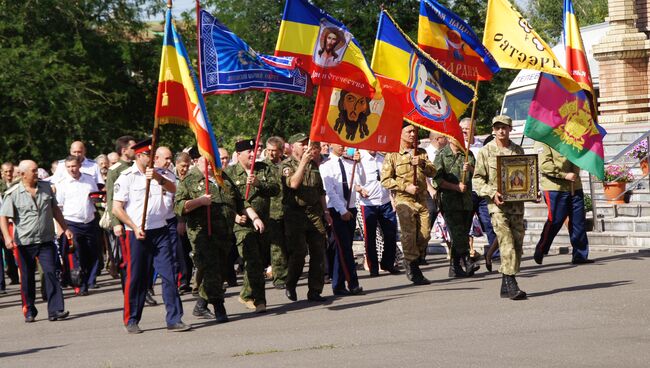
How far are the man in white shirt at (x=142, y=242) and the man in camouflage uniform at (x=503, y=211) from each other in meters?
3.25

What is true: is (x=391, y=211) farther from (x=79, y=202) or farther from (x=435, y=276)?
(x=79, y=202)

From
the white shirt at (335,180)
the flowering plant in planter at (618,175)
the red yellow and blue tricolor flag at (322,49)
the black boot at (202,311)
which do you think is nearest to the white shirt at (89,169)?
the white shirt at (335,180)

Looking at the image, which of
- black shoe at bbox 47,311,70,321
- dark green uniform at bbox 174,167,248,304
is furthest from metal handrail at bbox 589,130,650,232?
black shoe at bbox 47,311,70,321

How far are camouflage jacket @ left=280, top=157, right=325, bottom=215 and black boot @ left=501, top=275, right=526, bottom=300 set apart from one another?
238cm

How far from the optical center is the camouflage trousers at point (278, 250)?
51.1 feet

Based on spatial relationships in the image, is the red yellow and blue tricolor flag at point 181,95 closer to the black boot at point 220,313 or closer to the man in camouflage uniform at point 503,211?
the black boot at point 220,313

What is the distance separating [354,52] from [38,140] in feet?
73.8

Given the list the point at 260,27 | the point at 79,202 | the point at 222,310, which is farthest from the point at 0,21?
the point at 222,310

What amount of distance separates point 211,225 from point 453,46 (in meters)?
4.03

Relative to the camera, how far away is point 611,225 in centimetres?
1898

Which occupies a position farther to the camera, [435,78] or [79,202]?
[79,202]

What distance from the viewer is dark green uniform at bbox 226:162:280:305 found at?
Result: 1340cm

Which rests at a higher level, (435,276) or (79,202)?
(79,202)

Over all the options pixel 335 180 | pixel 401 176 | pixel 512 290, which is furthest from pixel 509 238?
pixel 335 180
